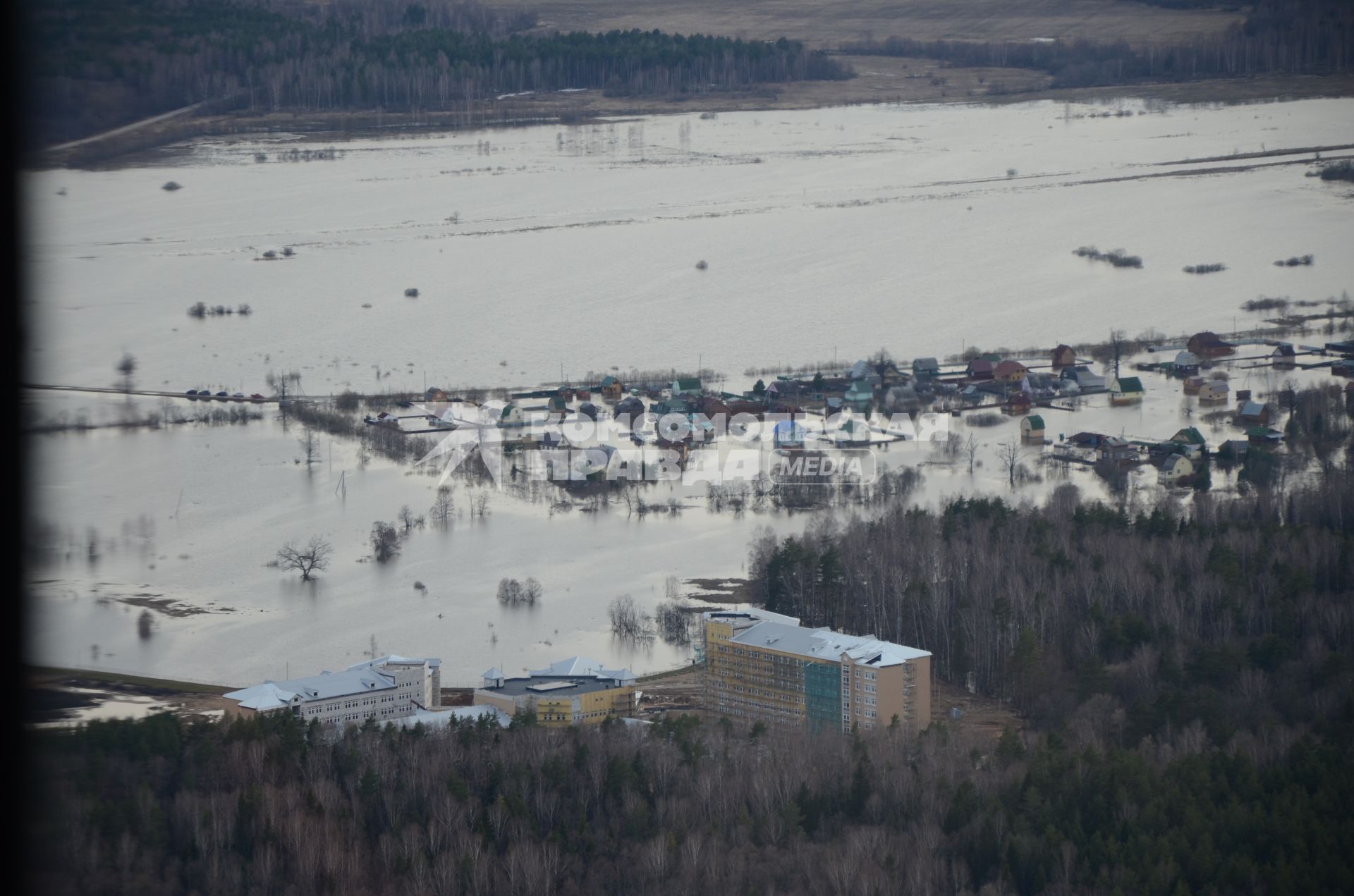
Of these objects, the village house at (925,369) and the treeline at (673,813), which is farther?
the village house at (925,369)

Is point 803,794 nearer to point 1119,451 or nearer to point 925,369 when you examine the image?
point 1119,451

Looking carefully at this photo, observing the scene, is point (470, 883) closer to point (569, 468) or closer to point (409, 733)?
point (409, 733)

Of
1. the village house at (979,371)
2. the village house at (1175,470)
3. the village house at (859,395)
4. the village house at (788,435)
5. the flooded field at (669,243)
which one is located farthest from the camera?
the flooded field at (669,243)

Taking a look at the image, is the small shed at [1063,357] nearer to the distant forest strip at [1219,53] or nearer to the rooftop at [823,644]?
the rooftop at [823,644]

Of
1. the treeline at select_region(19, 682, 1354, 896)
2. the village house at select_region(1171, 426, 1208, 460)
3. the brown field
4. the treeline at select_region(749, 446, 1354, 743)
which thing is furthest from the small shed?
the brown field

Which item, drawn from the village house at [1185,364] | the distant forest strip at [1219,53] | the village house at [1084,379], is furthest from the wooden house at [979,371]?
the distant forest strip at [1219,53]

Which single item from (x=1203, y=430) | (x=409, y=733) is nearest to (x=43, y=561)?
(x=409, y=733)

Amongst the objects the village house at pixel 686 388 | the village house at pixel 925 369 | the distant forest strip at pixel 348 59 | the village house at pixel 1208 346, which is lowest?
the village house at pixel 686 388

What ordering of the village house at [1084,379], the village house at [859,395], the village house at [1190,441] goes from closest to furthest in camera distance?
the village house at [1190,441], the village house at [859,395], the village house at [1084,379]
